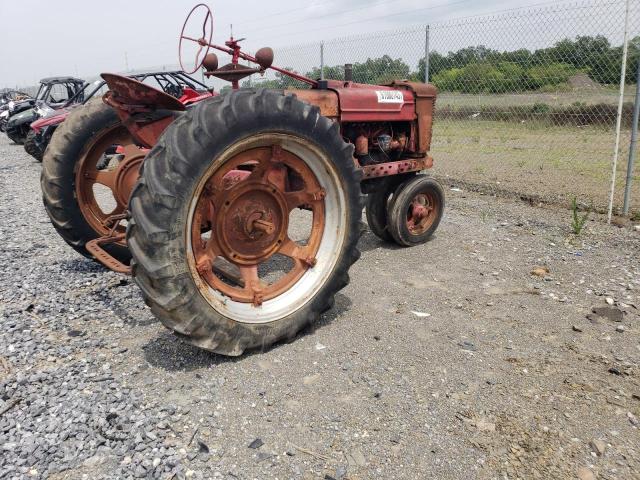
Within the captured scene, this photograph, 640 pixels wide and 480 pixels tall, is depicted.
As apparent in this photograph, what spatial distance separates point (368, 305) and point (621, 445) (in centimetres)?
179

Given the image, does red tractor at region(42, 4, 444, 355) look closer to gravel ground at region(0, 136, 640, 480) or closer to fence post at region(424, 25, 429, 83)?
gravel ground at region(0, 136, 640, 480)

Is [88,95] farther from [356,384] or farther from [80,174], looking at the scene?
[356,384]

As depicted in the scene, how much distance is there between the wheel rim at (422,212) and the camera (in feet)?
16.4

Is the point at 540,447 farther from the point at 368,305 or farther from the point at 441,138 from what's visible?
the point at 441,138

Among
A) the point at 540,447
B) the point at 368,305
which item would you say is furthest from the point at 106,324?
the point at 540,447

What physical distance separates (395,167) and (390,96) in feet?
2.16

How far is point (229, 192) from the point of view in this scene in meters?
2.96

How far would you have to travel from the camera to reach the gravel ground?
7.04ft

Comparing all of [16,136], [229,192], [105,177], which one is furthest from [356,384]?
[16,136]

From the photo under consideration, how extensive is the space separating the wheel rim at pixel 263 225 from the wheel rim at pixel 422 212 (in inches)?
76.0

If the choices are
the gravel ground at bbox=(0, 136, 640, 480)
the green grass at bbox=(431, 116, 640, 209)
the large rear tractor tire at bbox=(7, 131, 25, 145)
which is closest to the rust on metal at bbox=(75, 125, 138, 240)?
the gravel ground at bbox=(0, 136, 640, 480)

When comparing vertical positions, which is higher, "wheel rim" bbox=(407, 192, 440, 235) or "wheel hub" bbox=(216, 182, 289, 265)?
"wheel hub" bbox=(216, 182, 289, 265)

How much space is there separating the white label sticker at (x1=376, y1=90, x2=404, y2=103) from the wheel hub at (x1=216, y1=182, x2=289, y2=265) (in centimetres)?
191

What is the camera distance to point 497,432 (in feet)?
7.59
